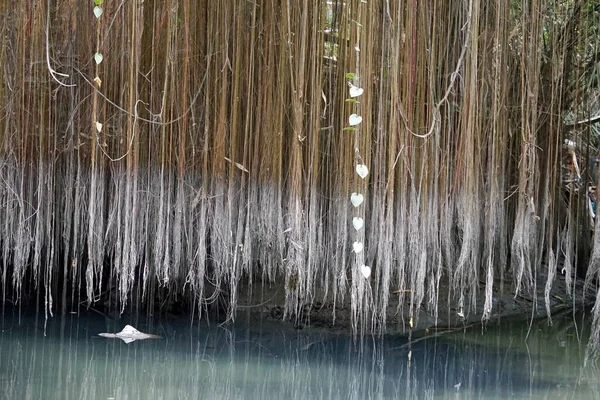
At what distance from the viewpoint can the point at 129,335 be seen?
4.98m

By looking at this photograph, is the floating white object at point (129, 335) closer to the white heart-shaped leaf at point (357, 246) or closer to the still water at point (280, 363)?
the still water at point (280, 363)

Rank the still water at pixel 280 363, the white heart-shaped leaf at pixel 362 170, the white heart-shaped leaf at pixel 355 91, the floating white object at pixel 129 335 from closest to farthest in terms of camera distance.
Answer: the white heart-shaped leaf at pixel 355 91, the white heart-shaped leaf at pixel 362 170, the still water at pixel 280 363, the floating white object at pixel 129 335

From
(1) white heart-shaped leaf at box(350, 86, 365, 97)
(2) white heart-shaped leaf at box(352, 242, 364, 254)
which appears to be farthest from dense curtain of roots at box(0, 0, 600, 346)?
(1) white heart-shaped leaf at box(350, 86, 365, 97)

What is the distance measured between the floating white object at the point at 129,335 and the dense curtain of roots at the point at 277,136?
0.45 meters

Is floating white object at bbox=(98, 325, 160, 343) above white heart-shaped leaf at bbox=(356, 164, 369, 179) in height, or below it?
below

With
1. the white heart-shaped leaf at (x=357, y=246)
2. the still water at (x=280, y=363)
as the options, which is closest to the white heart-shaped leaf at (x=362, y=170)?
the white heart-shaped leaf at (x=357, y=246)

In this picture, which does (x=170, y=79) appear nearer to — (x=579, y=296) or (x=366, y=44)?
(x=366, y=44)

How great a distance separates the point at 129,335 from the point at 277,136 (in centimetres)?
151

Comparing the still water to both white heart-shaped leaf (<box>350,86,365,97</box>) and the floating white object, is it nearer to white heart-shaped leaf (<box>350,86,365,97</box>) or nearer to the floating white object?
the floating white object

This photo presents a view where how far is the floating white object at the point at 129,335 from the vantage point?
4.93m

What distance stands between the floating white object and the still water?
7 cm

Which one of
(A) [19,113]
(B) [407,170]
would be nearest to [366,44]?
(B) [407,170]

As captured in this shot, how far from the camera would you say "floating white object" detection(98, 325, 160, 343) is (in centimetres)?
493

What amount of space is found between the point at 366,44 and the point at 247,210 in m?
1.08
